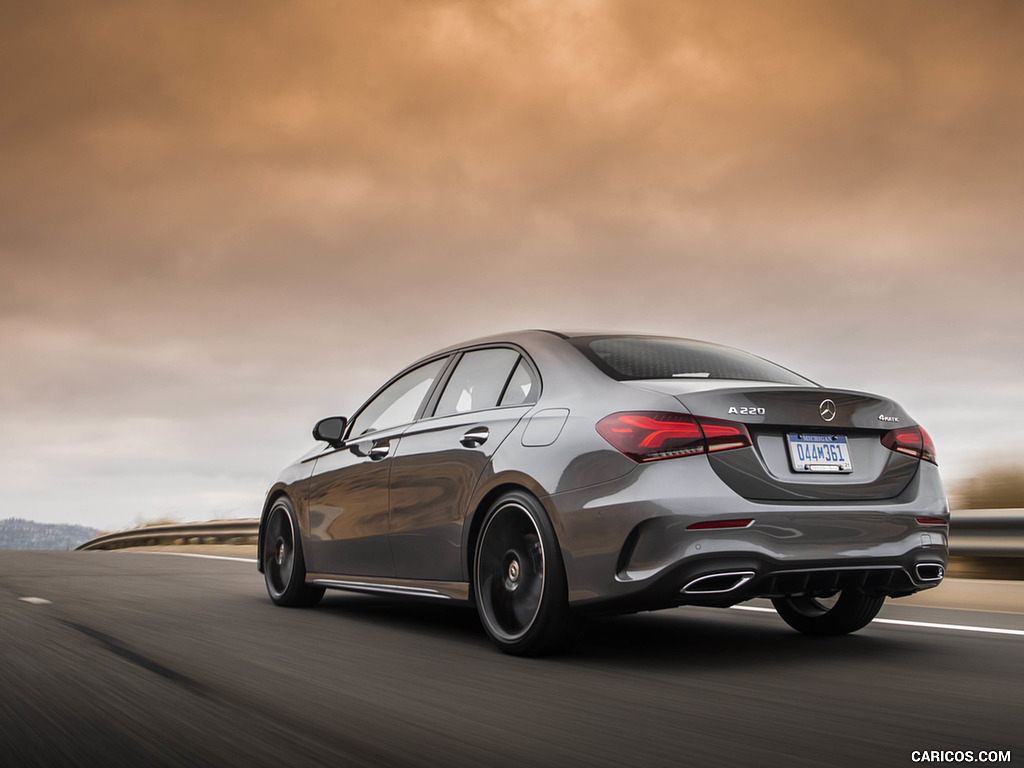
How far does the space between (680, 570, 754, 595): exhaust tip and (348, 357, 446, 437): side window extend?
250 cm

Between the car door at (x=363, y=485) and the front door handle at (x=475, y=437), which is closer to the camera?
the front door handle at (x=475, y=437)

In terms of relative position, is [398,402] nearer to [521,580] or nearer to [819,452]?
[521,580]

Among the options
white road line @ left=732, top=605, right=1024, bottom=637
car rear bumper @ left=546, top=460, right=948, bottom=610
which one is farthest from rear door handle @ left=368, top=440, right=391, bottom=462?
white road line @ left=732, top=605, right=1024, bottom=637

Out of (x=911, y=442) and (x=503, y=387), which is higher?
(x=503, y=387)

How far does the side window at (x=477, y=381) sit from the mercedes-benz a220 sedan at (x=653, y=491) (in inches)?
0.7

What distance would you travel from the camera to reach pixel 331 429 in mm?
7266

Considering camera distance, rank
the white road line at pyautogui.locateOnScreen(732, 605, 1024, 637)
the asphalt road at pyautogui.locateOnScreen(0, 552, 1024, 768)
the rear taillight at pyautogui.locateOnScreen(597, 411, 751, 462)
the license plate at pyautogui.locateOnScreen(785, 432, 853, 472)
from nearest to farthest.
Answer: the asphalt road at pyautogui.locateOnScreen(0, 552, 1024, 768), the rear taillight at pyautogui.locateOnScreen(597, 411, 751, 462), the license plate at pyautogui.locateOnScreen(785, 432, 853, 472), the white road line at pyautogui.locateOnScreen(732, 605, 1024, 637)

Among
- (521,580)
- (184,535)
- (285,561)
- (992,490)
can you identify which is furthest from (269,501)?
(184,535)

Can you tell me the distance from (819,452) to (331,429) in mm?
3584

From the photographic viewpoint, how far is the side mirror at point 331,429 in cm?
725

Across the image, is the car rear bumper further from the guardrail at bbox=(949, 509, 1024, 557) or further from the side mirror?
the guardrail at bbox=(949, 509, 1024, 557)

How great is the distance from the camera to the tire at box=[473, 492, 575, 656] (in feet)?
16.0

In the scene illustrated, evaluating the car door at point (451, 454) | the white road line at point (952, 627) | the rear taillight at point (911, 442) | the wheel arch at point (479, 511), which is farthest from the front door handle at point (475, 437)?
the white road line at point (952, 627)

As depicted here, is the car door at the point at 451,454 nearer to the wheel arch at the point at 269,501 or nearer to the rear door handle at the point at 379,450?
the rear door handle at the point at 379,450
